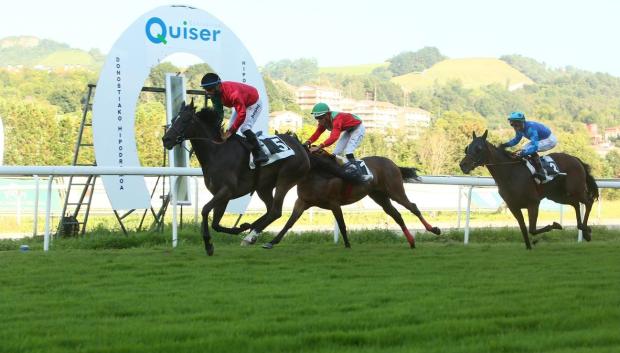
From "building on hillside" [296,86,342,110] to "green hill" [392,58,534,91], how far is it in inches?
1513

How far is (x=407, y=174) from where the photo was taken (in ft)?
31.7

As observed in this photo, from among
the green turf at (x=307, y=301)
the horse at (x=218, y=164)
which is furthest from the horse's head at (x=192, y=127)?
the green turf at (x=307, y=301)

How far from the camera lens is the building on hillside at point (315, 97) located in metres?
134

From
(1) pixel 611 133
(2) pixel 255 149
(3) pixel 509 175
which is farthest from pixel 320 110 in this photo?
(1) pixel 611 133

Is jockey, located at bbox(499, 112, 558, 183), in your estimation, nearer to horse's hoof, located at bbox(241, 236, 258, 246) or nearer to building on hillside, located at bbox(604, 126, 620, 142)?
A: horse's hoof, located at bbox(241, 236, 258, 246)

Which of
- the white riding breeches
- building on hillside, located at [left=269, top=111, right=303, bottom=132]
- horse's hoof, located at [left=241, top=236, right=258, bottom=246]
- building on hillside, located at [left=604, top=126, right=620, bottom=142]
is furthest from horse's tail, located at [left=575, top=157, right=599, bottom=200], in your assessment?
building on hillside, located at [left=604, top=126, right=620, bottom=142]

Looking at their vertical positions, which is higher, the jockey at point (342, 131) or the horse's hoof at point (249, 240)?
the jockey at point (342, 131)

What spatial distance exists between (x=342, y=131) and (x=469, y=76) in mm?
183353

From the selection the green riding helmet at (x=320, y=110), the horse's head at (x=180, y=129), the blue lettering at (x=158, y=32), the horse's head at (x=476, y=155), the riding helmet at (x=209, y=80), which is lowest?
the horse's head at (x=476, y=155)

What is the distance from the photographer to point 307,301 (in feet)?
16.3

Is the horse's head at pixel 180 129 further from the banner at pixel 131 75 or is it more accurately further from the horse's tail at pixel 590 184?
the horse's tail at pixel 590 184

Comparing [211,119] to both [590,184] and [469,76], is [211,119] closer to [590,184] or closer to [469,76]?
[590,184]

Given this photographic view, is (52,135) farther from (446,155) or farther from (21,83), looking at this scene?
(21,83)

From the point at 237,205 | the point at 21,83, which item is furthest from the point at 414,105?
the point at 237,205
